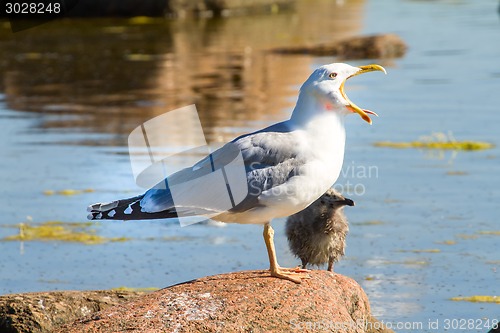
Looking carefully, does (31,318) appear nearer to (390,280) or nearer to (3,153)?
(390,280)

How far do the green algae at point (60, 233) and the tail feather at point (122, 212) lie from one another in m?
3.37

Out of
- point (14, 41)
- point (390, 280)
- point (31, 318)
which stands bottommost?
point (14, 41)

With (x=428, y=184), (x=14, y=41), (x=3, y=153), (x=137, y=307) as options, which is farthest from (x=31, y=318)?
(x=14, y=41)

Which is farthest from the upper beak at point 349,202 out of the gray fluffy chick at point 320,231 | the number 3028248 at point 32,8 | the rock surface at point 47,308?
the number 3028248 at point 32,8

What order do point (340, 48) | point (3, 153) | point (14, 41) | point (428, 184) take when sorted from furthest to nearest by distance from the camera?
point (14, 41), point (340, 48), point (3, 153), point (428, 184)

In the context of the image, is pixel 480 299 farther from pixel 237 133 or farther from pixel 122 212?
pixel 237 133

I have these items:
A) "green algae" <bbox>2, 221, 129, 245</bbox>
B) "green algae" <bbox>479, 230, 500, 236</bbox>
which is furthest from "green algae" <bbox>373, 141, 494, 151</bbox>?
"green algae" <bbox>2, 221, 129, 245</bbox>

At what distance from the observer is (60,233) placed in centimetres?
918

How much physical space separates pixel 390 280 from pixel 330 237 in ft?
1.82

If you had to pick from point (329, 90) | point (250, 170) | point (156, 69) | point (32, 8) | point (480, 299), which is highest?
point (329, 90)

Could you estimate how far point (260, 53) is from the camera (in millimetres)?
20266

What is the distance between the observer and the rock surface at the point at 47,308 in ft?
20.5

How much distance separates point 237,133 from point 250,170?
688cm

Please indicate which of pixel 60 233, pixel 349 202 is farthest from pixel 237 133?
pixel 349 202
